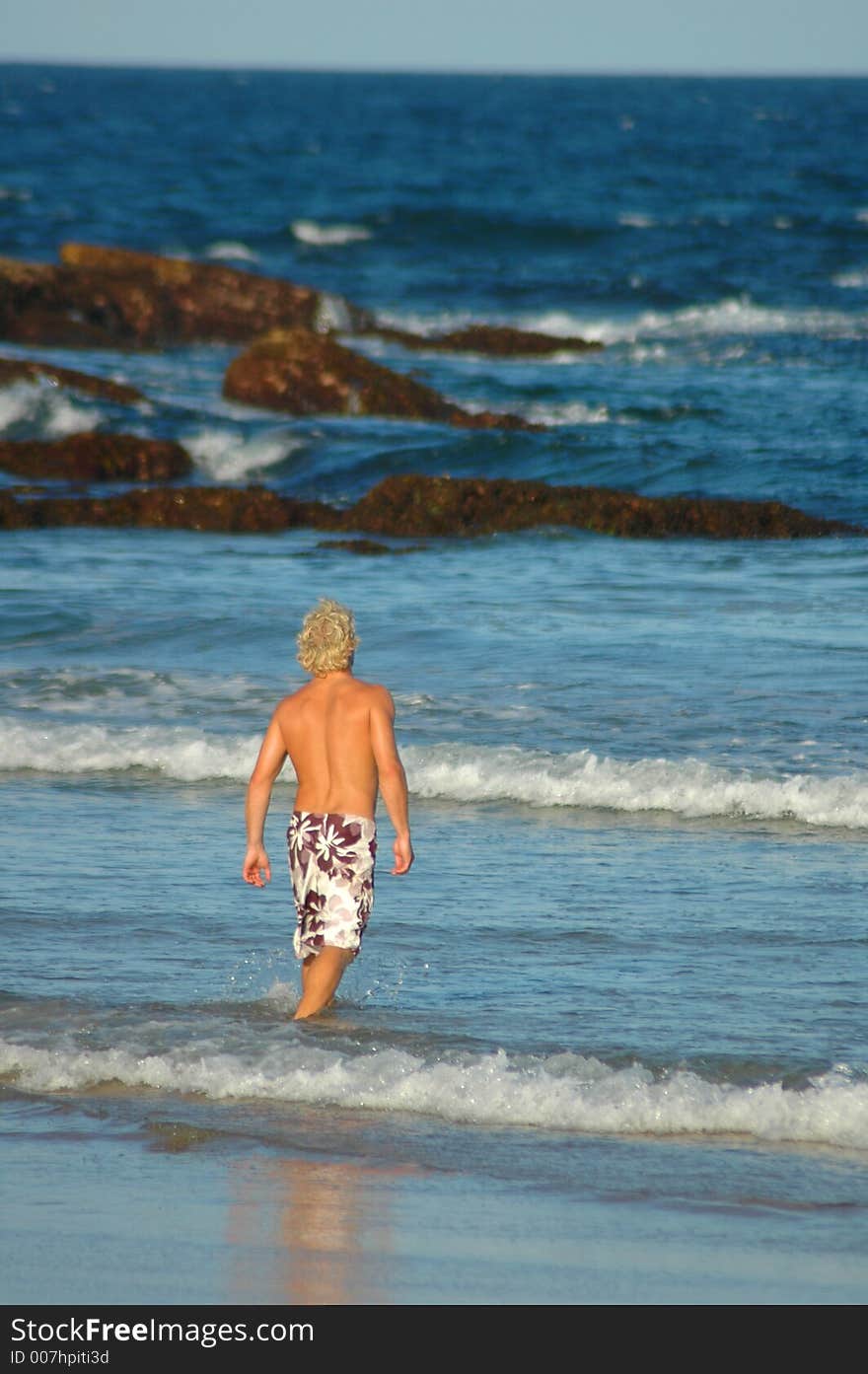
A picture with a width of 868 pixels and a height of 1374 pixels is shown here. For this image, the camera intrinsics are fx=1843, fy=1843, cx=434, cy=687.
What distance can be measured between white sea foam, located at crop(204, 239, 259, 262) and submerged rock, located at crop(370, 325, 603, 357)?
1672 centimetres

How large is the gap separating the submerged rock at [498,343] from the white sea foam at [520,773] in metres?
19.2

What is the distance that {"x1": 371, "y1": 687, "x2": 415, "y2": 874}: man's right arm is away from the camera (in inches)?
246

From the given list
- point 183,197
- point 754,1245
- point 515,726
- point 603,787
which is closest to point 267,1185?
point 754,1245

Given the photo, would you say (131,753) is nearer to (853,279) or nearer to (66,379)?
(66,379)

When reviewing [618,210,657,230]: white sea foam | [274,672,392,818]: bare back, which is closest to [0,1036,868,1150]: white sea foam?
[274,672,392,818]: bare back

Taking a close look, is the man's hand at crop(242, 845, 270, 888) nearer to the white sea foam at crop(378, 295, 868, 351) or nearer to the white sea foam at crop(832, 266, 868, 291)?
the white sea foam at crop(378, 295, 868, 351)

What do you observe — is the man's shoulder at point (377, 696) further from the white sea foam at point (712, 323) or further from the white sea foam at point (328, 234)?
the white sea foam at point (328, 234)

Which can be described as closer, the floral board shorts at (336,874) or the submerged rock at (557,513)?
the floral board shorts at (336,874)

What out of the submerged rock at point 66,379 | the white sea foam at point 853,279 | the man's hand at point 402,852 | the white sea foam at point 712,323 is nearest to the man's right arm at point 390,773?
the man's hand at point 402,852

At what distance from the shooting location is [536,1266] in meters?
4.44

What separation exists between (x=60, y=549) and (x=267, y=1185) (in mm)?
12208

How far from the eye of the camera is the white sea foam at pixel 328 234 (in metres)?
46.1

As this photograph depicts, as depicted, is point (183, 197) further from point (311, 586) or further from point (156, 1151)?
point (156, 1151)

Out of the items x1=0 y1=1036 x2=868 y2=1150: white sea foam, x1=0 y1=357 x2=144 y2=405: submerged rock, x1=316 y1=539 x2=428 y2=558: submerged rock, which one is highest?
x1=0 y1=357 x2=144 y2=405: submerged rock
